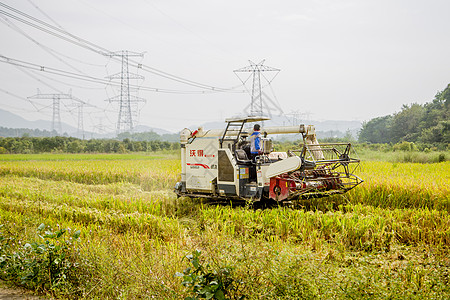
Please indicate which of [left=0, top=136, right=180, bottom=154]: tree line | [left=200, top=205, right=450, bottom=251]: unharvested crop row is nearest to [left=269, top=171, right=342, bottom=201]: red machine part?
[left=200, top=205, right=450, bottom=251]: unharvested crop row

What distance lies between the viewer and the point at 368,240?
6480 mm

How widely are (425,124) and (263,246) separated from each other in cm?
3253

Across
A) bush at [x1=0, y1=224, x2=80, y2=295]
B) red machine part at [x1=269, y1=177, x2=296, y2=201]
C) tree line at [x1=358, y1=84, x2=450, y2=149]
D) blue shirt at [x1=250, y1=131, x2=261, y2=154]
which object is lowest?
bush at [x1=0, y1=224, x2=80, y2=295]

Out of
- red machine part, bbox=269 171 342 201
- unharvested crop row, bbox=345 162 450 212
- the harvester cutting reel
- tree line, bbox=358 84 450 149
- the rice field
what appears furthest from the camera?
tree line, bbox=358 84 450 149

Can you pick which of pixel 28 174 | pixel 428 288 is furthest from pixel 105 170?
pixel 428 288

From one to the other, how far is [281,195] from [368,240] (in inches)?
91.6

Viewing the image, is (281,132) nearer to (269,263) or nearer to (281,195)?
(281,195)

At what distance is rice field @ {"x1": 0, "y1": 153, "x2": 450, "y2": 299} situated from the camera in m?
4.05

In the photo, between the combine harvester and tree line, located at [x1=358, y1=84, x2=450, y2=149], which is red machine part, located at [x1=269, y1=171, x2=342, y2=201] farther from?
tree line, located at [x1=358, y1=84, x2=450, y2=149]

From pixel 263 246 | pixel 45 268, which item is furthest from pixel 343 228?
pixel 45 268

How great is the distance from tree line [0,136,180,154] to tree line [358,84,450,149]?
2510cm

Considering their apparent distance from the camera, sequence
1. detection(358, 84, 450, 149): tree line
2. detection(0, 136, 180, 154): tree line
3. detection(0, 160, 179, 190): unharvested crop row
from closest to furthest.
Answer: detection(0, 160, 179, 190): unharvested crop row → detection(358, 84, 450, 149): tree line → detection(0, 136, 180, 154): tree line

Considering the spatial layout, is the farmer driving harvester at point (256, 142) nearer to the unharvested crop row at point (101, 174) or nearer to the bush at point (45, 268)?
the bush at point (45, 268)

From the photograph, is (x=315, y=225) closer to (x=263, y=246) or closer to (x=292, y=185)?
(x=292, y=185)
